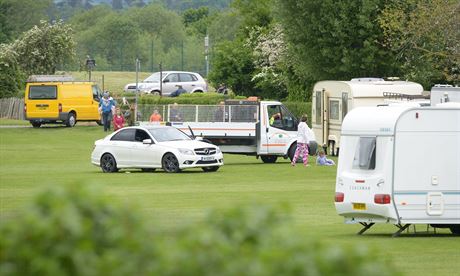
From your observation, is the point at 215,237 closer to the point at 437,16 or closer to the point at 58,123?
the point at 437,16

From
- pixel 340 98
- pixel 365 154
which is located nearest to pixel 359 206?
pixel 365 154

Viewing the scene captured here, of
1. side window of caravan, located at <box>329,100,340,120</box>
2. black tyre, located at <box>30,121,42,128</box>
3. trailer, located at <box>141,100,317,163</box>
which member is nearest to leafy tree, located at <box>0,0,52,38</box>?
black tyre, located at <box>30,121,42,128</box>

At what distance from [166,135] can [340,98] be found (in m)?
9.68

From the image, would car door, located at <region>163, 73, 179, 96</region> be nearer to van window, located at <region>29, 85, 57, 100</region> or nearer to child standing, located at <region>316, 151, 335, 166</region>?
van window, located at <region>29, 85, 57, 100</region>

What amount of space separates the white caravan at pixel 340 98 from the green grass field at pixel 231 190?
279 cm

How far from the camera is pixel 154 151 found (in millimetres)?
38375

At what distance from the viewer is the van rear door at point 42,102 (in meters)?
64.7

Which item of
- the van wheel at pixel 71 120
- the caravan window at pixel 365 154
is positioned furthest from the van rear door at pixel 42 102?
the caravan window at pixel 365 154

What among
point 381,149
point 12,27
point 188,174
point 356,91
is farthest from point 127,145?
point 12,27

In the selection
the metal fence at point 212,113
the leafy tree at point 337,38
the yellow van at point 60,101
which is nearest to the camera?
the metal fence at point 212,113

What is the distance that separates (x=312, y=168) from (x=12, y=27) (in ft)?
352

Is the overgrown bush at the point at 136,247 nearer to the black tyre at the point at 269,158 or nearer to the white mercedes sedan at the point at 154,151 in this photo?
the white mercedes sedan at the point at 154,151

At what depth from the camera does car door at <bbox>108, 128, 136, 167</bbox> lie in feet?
127

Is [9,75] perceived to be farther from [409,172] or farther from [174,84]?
[409,172]
